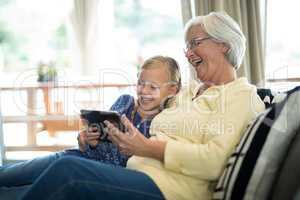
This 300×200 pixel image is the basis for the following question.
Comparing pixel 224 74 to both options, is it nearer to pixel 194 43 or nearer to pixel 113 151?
pixel 194 43

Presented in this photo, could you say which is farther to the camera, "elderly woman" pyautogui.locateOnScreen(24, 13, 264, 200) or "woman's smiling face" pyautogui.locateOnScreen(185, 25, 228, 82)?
"woman's smiling face" pyautogui.locateOnScreen(185, 25, 228, 82)

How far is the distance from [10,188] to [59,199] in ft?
1.82

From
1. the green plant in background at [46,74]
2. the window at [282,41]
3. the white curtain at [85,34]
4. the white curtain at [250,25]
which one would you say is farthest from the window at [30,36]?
the window at [282,41]

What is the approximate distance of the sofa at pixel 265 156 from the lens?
3.76 feet

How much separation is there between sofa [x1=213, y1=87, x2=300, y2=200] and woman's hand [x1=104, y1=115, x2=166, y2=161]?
0.79 feet

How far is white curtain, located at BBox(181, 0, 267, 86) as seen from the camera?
2.43m

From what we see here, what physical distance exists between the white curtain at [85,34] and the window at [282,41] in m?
1.54

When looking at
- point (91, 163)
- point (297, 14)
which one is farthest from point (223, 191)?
point (297, 14)

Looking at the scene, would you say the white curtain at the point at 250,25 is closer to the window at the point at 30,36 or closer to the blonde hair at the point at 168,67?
the blonde hair at the point at 168,67

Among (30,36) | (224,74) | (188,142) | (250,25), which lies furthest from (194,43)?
(30,36)

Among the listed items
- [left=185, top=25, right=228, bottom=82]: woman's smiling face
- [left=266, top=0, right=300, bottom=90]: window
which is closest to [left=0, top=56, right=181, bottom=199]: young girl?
[left=185, top=25, right=228, bottom=82]: woman's smiling face

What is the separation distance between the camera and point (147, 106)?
1.61 meters

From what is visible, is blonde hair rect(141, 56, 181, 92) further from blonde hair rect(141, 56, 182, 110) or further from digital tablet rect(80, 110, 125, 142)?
digital tablet rect(80, 110, 125, 142)

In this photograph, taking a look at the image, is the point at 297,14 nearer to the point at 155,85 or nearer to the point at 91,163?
the point at 155,85
